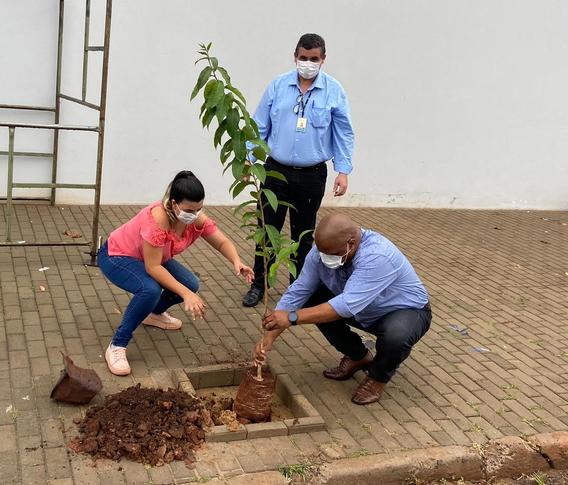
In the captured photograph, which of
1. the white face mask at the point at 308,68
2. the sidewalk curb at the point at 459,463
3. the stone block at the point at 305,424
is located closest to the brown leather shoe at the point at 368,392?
the stone block at the point at 305,424

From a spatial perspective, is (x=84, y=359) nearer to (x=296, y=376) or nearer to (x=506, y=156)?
(x=296, y=376)

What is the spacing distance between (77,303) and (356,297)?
7.65 ft

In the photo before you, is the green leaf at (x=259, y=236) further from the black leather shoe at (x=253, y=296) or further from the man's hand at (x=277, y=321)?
the black leather shoe at (x=253, y=296)

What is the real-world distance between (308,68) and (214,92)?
1.92m

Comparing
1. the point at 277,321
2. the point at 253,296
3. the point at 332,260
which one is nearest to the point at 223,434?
the point at 277,321

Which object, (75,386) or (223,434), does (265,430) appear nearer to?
(223,434)

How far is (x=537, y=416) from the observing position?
4.21 m

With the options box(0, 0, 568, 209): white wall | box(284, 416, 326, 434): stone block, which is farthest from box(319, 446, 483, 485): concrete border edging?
box(0, 0, 568, 209): white wall

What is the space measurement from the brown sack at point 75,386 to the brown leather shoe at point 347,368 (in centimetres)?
139

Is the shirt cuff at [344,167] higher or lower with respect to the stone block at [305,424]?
higher

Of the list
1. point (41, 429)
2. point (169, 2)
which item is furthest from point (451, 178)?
point (41, 429)

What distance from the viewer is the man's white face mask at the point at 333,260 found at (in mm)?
3781

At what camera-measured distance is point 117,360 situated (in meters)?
4.21

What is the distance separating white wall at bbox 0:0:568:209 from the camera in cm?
754
